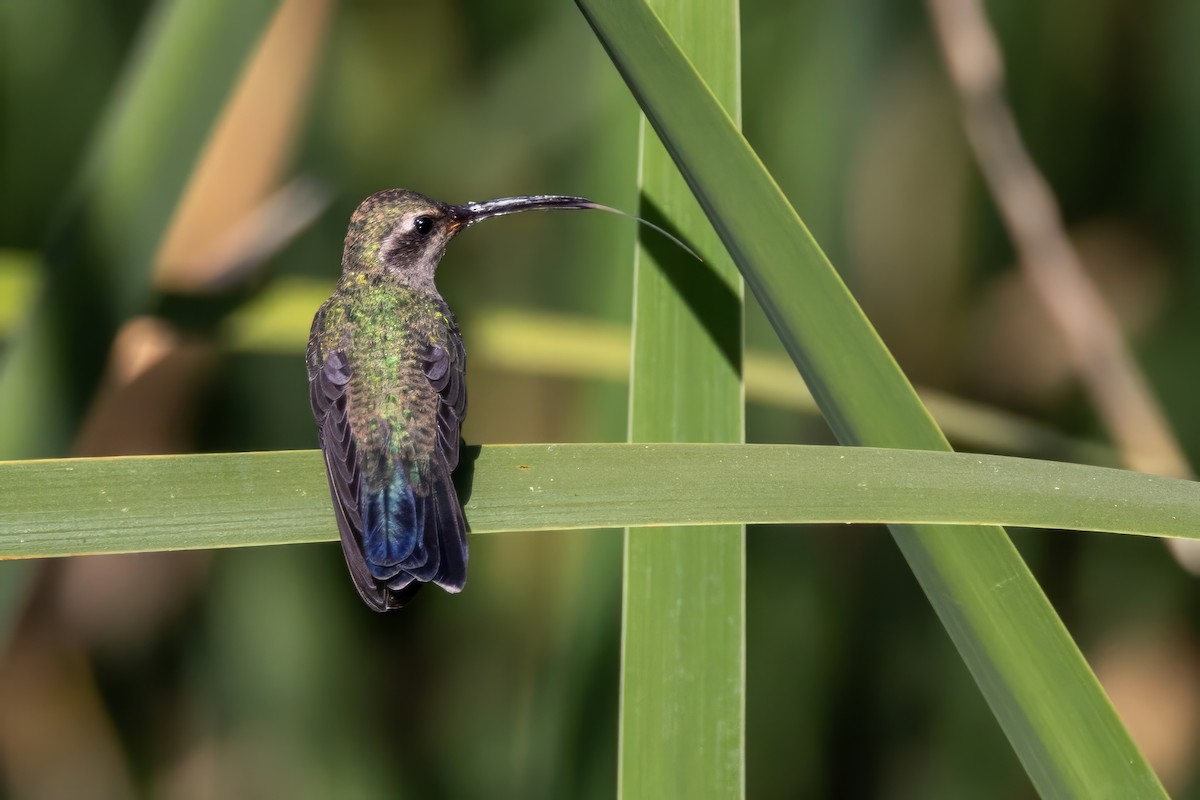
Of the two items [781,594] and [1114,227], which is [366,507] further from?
[1114,227]

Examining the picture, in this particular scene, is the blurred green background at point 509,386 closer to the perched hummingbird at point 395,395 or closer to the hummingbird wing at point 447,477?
the perched hummingbird at point 395,395

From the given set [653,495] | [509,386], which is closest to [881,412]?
[653,495]

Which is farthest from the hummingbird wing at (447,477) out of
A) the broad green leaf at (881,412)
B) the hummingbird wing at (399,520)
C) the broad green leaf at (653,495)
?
the broad green leaf at (881,412)

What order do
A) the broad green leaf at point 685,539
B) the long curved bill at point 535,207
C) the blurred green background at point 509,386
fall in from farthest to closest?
the blurred green background at point 509,386 → the long curved bill at point 535,207 → the broad green leaf at point 685,539

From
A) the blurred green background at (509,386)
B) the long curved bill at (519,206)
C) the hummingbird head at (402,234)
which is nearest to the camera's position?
the long curved bill at (519,206)

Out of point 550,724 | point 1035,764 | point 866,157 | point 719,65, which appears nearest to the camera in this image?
point 1035,764

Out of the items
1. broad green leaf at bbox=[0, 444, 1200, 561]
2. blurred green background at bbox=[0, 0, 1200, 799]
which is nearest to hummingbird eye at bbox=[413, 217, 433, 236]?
blurred green background at bbox=[0, 0, 1200, 799]

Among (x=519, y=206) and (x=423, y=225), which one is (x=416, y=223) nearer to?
(x=423, y=225)

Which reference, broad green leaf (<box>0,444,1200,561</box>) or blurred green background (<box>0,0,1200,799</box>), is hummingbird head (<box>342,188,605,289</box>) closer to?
blurred green background (<box>0,0,1200,799</box>)

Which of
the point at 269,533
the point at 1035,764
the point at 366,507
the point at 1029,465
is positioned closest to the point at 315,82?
the point at 366,507
